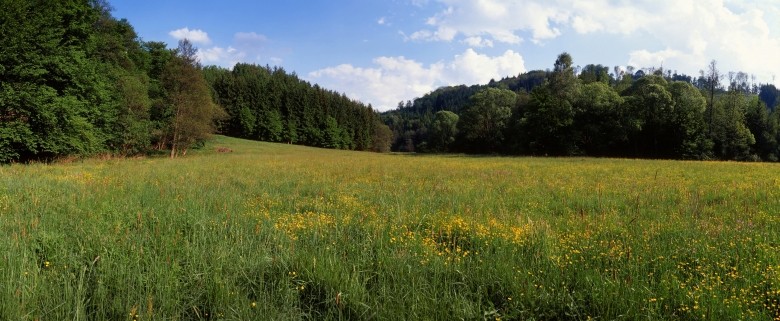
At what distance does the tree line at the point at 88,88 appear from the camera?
21328mm

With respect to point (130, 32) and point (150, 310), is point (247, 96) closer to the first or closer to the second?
point (130, 32)

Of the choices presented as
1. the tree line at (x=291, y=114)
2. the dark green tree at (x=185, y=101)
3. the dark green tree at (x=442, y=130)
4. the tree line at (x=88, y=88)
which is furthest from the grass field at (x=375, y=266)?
the dark green tree at (x=442, y=130)

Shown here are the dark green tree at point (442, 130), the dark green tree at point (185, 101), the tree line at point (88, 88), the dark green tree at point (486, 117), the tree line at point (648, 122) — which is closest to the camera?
the tree line at point (88, 88)

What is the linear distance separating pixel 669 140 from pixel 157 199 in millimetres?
58640

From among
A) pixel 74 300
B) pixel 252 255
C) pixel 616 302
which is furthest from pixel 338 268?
pixel 616 302

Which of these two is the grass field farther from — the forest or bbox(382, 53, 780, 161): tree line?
bbox(382, 53, 780, 161): tree line

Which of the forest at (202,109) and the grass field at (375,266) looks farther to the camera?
the forest at (202,109)

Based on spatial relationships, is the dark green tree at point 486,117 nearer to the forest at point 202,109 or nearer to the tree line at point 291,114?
the forest at point 202,109

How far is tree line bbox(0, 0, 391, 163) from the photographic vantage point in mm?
21328

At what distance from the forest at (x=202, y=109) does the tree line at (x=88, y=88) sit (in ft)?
0.30

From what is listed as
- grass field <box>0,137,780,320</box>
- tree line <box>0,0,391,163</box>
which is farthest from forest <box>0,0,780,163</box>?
grass field <box>0,137,780,320</box>

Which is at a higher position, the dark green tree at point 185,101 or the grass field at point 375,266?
the dark green tree at point 185,101

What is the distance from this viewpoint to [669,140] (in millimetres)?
48812

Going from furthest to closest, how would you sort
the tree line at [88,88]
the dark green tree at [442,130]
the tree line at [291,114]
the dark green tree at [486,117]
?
the dark green tree at [442,130] < the tree line at [291,114] < the dark green tree at [486,117] < the tree line at [88,88]
